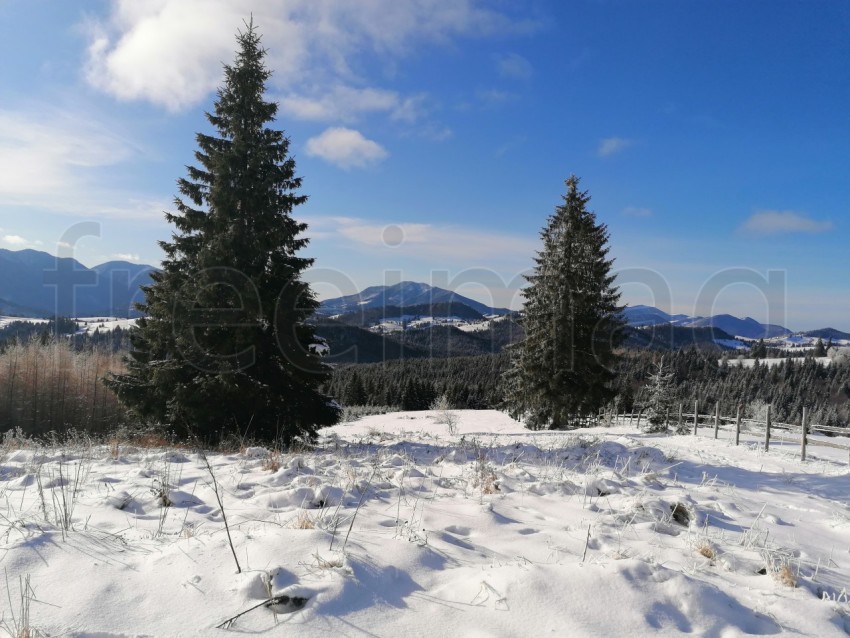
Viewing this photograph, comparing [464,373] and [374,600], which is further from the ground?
[374,600]

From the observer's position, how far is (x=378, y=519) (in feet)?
13.0

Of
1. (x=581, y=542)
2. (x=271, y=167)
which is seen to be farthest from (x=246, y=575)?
(x=271, y=167)

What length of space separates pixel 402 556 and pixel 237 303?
9626 mm

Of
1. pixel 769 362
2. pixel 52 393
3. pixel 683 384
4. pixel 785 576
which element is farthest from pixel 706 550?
pixel 769 362

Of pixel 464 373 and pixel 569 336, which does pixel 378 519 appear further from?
pixel 464 373

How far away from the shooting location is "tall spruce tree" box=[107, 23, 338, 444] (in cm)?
1085

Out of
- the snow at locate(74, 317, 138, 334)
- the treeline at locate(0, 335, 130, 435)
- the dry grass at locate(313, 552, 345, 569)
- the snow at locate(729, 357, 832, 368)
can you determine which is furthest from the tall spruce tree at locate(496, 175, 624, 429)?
the snow at locate(729, 357, 832, 368)

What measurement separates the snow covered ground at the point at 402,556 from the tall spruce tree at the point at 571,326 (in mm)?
14365

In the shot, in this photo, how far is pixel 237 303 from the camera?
11148mm

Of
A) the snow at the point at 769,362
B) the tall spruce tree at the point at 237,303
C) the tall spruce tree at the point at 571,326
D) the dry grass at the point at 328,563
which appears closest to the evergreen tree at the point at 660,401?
the tall spruce tree at the point at 571,326

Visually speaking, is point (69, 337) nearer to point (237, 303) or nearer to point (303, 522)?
point (237, 303)

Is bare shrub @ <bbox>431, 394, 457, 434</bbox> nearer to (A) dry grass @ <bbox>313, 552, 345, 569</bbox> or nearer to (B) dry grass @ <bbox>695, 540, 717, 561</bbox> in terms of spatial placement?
(B) dry grass @ <bbox>695, 540, 717, 561</bbox>

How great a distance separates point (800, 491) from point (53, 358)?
3423cm

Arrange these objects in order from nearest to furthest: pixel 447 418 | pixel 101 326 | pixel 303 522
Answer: pixel 303 522, pixel 447 418, pixel 101 326
